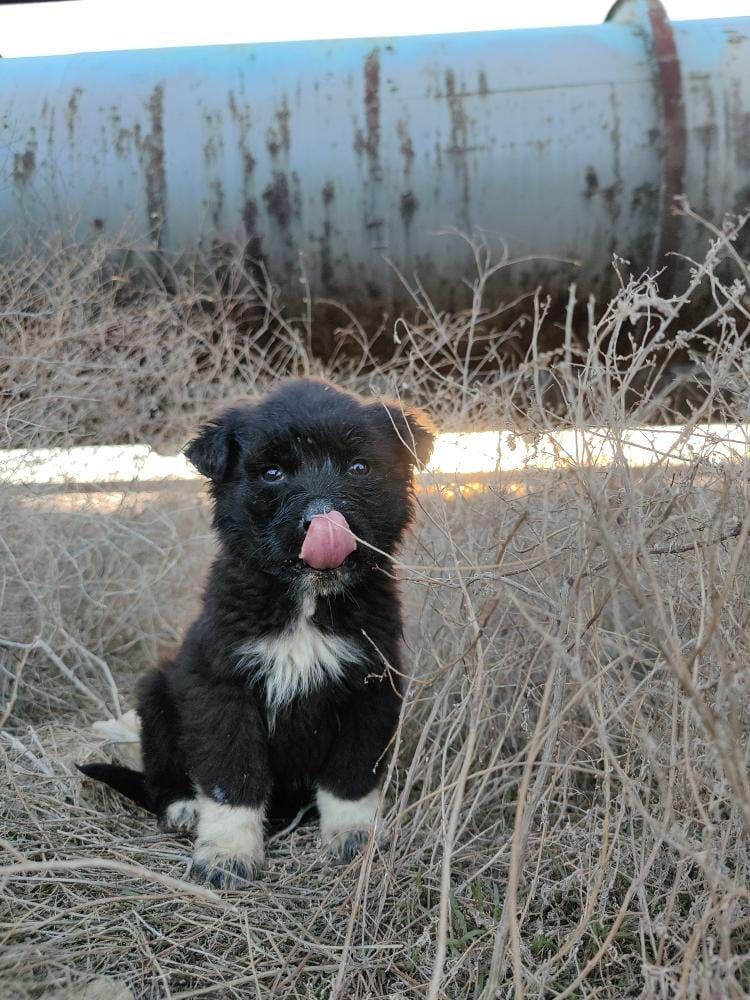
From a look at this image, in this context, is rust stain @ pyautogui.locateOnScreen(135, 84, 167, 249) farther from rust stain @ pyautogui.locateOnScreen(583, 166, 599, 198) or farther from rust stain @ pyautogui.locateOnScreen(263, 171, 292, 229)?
rust stain @ pyautogui.locateOnScreen(583, 166, 599, 198)

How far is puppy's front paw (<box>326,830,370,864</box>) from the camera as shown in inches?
128

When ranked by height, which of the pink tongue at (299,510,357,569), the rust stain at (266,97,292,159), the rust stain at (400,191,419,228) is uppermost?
the rust stain at (266,97,292,159)

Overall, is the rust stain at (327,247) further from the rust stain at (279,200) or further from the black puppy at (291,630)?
the black puppy at (291,630)

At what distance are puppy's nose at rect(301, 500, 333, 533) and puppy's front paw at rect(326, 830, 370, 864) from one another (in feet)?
3.43

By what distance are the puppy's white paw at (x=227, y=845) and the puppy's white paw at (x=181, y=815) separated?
10.2 inches

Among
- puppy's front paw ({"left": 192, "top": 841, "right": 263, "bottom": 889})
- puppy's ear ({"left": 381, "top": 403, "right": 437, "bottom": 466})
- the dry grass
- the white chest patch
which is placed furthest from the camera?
puppy's ear ({"left": 381, "top": 403, "right": 437, "bottom": 466})

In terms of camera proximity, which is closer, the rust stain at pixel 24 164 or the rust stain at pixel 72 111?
the rust stain at pixel 24 164

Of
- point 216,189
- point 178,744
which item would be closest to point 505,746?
point 178,744

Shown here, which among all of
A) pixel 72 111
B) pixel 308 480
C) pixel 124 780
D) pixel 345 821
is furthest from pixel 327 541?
pixel 72 111

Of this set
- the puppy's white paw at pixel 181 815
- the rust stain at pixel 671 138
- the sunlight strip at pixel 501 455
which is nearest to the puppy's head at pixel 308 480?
the sunlight strip at pixel 501 455

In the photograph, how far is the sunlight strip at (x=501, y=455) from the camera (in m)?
2.64

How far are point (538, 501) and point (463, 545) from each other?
332mm

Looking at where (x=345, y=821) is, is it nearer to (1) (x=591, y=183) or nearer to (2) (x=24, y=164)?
(1) (x=591, y=183)

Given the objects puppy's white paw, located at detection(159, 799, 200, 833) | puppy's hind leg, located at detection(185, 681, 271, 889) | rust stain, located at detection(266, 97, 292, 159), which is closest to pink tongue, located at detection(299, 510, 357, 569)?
puppy's hind leg, located at detection(185, 681, 271, 889)
